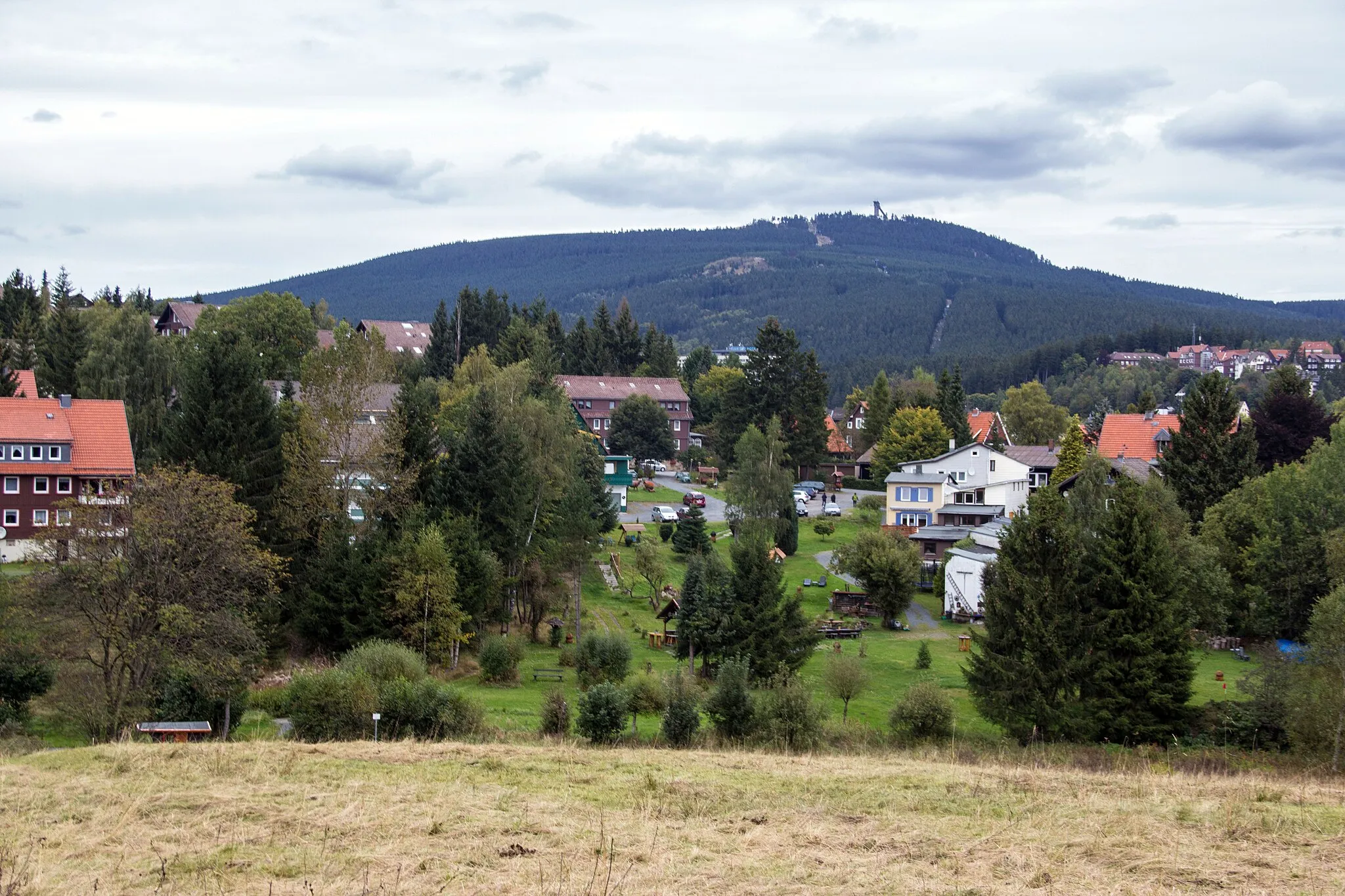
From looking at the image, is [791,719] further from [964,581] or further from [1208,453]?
[1208,453]

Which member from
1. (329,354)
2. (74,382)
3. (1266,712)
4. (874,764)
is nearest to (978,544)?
(1266,712)

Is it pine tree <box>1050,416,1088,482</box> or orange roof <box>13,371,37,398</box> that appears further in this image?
orange roof <box>13,371,37,398</box>

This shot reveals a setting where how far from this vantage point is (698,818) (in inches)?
654

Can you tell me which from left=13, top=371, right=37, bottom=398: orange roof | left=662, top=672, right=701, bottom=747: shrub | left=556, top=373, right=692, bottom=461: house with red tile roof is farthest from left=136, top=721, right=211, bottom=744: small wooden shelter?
left=556, top=373, right=692, bottom=461: house with red tile roof

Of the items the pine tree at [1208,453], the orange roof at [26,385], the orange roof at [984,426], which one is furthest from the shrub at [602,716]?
the orange roof at [984,426]

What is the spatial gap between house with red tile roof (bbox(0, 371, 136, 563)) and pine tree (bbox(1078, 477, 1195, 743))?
39996 mm

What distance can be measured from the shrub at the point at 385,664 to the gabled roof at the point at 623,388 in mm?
71209

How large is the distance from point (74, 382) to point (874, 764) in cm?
6878

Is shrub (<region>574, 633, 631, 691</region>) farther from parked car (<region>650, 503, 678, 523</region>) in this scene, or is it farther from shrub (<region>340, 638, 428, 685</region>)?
parked car (<region>650, 503, 678, 523</region>)

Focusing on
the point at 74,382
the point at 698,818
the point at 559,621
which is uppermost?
the point at 74,382

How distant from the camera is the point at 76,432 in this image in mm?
54156

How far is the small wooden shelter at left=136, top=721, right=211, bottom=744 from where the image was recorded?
2586cm

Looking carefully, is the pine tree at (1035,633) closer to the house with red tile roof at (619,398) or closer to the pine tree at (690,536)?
the pine tree at (690,536)

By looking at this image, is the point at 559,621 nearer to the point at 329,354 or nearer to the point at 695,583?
the point at 695,583
